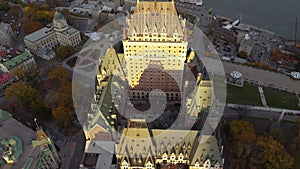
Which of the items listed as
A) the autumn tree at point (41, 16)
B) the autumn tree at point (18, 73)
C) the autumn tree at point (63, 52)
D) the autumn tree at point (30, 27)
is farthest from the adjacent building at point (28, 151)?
the autumn tree at point (41, 16)

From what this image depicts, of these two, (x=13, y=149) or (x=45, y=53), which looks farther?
(x=45, y=53)

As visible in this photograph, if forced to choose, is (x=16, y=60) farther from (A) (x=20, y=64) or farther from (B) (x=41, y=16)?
(B) (x=41, y=16)

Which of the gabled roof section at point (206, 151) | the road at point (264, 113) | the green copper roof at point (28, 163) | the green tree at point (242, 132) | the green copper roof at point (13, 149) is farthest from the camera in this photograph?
the road at point (264, 113)

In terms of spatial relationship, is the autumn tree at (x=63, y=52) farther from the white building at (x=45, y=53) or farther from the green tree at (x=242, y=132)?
the green tree at (x=242, y=132)

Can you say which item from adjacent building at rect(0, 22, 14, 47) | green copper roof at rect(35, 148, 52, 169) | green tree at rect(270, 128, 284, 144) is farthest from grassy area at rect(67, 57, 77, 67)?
green tree at rect(270, 128, 284, 144)

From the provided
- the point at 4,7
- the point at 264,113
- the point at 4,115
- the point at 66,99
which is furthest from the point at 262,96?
the point at 4,7

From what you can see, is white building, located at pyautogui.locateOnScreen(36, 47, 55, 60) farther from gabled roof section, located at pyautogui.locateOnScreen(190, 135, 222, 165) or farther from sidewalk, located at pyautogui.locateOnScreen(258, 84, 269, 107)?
sidewalk, located at pyautogui.locateOnScreen(258, 84, 269, 107)
